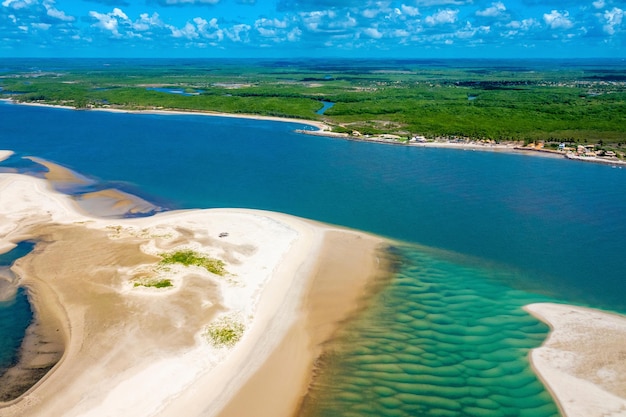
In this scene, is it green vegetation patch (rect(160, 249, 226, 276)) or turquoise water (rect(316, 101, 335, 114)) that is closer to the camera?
green vegetation patch (rect(160, 249, 226, 276))

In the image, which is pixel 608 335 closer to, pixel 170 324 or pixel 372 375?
pixel 372 375

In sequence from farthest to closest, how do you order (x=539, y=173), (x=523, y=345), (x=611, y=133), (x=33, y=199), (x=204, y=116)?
(x=204, y=116) → (x=611, y=133) → (x=539, y=173) → (x=33, y=199) → (x=523, y=345)

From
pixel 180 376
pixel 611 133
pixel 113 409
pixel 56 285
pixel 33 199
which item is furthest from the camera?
pixel 611 133

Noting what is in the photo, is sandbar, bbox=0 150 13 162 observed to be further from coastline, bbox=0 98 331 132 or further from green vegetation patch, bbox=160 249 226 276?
green vegetation patch, bbox=160 249 226 276

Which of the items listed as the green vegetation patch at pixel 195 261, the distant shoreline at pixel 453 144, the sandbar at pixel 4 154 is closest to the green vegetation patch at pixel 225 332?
the green vegetation patch at pixel 195 261

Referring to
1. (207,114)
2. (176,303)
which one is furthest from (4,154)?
(176,303)

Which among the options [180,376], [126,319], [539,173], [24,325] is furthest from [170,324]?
[539,173]

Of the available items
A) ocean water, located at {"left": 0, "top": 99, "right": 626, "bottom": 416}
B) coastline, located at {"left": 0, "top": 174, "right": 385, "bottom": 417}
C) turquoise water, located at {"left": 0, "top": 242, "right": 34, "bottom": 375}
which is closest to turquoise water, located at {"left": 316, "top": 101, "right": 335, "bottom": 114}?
ocean water, located at {"left": 0, "top": 99, "right": 626, "bottom": 416}
